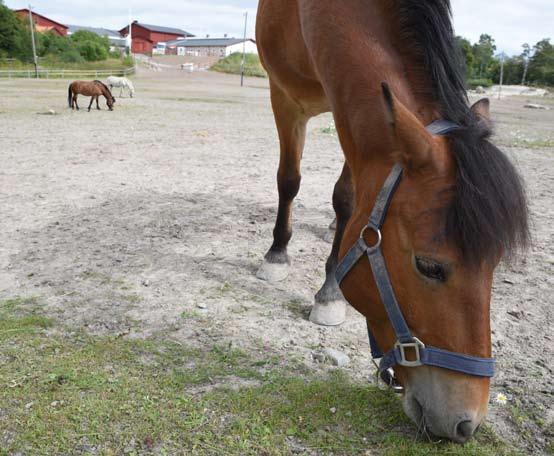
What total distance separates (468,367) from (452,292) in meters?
0.26

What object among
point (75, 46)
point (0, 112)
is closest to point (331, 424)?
point (0, 112)

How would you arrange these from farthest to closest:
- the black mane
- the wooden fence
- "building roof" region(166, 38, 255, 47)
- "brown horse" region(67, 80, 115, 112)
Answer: "building roof" region(166, 38, 255, 47) → the wooden fence → "brown horse" region(67, 80, 115, 112) → the black mane

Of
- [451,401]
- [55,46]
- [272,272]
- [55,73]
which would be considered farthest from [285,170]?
[55,46]

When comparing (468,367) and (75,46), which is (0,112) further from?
(75,46)

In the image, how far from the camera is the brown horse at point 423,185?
5.22 ft

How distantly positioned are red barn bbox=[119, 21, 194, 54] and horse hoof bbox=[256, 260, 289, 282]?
324ft

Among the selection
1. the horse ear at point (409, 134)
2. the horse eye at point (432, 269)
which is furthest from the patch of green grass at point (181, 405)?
the horse ear at point (409, 134)

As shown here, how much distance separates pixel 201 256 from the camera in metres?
4.04

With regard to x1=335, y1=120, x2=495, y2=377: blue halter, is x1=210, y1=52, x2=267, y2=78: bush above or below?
above

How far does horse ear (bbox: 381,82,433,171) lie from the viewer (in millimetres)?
1603

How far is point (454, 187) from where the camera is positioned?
1.61 metres

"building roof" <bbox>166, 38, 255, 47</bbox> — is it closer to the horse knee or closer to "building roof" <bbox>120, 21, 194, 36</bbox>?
"building roof" <bbox>120, 21, 194, 36</bbox>

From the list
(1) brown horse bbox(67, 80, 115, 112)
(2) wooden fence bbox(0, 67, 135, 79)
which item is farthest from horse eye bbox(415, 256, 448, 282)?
(2) wooden fence bbox(0, 67, 135, 79)

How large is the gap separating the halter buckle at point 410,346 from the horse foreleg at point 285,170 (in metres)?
1.97
